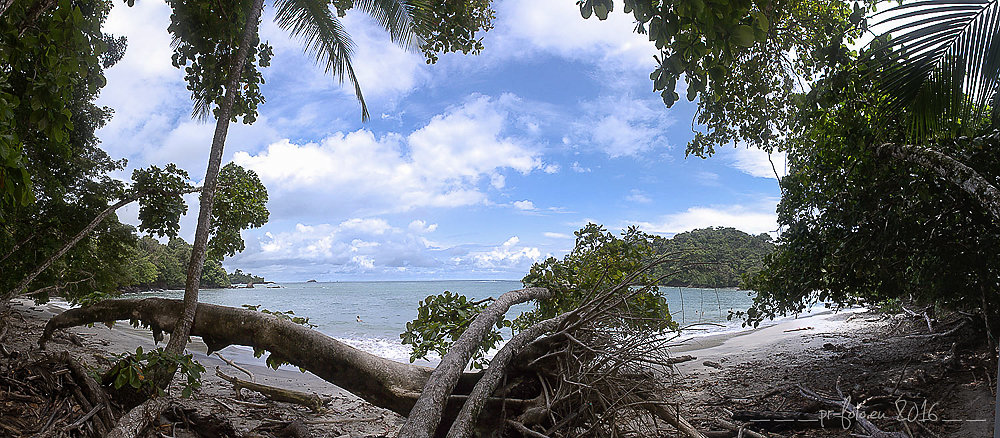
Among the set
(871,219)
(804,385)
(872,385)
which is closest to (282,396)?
(804,385)

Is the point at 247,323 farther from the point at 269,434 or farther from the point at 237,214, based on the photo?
the point at 237,214

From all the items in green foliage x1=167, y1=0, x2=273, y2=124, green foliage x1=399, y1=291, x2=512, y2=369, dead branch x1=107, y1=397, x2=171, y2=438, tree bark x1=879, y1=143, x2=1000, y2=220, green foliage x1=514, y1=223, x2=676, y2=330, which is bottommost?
dead branch x1=107, y1=397, x2=171, y2=438

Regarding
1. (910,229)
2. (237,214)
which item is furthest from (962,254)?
(237,214)

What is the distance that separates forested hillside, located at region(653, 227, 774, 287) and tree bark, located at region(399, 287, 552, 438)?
1.46m

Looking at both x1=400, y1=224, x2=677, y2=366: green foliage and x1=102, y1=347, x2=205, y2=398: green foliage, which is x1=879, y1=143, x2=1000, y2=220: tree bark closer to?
x1=400, y1=224, x2=677, y2=366: green foliage

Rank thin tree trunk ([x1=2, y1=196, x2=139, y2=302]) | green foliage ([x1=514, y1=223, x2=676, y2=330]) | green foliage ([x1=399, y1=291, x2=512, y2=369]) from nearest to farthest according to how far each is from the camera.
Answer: thin tree trunk ([x1=2, y1=196, x2=139, y2=302]) → green foliage ([x1=399, y1=291, x2=512, y2=369]) → green foliage ([x1=514, y1=223, x2=676, y2=330])

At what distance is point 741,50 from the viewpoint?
4996 millimetres

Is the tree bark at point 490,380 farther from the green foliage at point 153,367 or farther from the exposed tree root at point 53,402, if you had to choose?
the exposed tree root at point 53,402

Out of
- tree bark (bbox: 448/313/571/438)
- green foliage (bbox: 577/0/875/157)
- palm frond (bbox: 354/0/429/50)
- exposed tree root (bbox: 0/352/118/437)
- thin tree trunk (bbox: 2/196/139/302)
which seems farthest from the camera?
palm frond (bbox: 354/0/429/50)

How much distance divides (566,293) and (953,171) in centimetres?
357

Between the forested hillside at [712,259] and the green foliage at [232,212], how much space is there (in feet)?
14.6

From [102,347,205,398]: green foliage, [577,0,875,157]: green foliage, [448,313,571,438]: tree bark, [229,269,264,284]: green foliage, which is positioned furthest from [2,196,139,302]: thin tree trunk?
[229,269,264,284]: green foliage

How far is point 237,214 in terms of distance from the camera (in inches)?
210

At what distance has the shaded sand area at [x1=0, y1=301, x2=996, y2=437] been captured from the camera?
3904 mm
